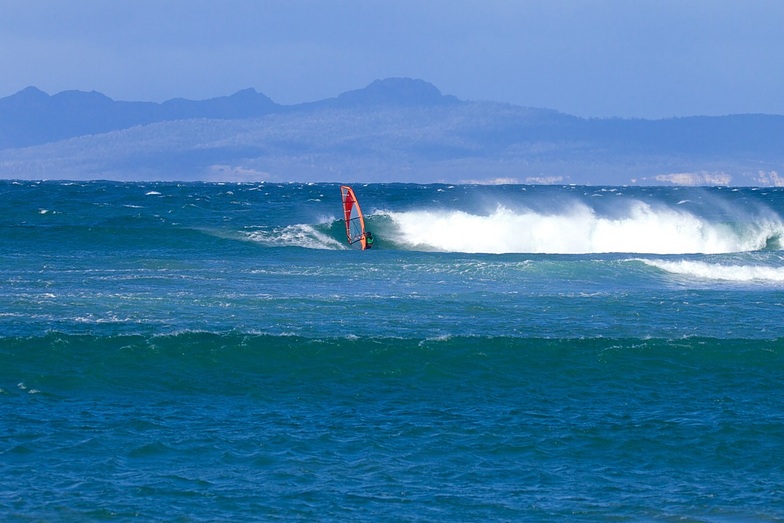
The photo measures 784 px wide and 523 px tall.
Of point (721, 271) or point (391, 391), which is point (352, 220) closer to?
point (721, 271)

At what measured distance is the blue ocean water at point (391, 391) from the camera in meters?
11.4

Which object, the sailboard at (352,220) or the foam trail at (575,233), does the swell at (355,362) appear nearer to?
the sailboard at (352,220)

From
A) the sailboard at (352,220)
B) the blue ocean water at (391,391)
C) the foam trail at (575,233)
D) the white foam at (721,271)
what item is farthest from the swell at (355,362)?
the foam trail at (575,233)

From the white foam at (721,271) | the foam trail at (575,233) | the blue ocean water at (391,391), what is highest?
the foam trail at (575,233)

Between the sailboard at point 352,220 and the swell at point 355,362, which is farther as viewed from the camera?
the sailboard at point 352,220

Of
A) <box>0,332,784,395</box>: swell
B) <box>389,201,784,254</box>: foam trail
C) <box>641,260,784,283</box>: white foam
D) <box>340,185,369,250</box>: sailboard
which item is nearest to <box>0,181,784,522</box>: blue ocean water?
<box>0,332,784,395</box>: swell

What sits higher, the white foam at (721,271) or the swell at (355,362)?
the white foam at (721,271)

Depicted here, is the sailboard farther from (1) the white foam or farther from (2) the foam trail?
(1) the white foam

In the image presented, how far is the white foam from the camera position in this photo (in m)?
29.9

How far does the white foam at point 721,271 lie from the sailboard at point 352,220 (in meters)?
12.9

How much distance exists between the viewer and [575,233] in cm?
4819

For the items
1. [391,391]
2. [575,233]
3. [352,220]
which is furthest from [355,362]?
[575,233]

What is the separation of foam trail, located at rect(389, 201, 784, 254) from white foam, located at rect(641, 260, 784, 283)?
12.5 metres

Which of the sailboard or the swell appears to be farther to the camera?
the sailboard
